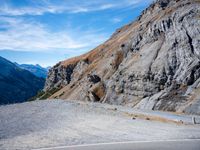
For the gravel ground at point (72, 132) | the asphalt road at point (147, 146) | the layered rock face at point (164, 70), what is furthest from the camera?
the layered rock face at point (164, 70)

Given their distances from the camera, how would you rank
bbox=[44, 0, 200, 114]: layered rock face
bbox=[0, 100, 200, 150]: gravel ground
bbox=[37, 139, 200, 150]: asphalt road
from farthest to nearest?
bbox=[44, 0, 200, 114]: layered rock face
bbox=[0, 100, 200, 150]: gravel ground
bbox=[37, 139, 200, 150]: asphalt road

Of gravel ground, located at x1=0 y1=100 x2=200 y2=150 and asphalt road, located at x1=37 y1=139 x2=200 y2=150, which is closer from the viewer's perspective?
asphalt road, located at x1=37 y1=139 x2=200 y2=150

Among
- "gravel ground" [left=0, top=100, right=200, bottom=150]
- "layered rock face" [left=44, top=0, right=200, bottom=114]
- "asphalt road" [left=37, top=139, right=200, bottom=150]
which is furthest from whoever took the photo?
"layered rock face" [left=44, top=0, right=200, bottom=114]

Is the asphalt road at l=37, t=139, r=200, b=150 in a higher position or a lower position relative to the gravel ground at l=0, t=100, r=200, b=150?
lower

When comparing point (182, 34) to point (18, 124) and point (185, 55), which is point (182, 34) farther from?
point (18, 124)

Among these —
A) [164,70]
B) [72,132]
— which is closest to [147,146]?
[72,132]

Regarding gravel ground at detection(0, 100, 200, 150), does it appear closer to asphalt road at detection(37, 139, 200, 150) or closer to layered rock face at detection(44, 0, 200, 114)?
asphalt road at detection(37, 139, 200, 150)

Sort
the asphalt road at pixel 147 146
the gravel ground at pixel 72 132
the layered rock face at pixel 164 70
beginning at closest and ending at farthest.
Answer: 1. the asphalt road at pixel 147 146
2. the gravel ground at pixel 72 132
3. the layered rock face at pixel 164 70

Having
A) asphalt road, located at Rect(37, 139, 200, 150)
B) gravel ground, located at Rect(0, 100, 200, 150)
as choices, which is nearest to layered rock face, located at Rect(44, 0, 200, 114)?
gravel ground, located at Rect(0, 100, 200, 150)

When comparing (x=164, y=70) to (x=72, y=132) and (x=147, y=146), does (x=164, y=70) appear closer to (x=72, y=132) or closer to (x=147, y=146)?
(x=72, y=132)

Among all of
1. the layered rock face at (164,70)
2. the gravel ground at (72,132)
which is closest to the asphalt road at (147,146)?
the gravel ground at (72,132)

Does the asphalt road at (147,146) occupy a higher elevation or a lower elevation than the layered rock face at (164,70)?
lower

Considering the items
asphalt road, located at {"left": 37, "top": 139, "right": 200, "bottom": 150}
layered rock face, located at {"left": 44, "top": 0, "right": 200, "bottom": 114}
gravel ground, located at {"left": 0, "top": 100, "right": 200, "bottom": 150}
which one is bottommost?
asphalt road, located at {"left": 37, "top": 139, "right": 200, "bottom": 150}

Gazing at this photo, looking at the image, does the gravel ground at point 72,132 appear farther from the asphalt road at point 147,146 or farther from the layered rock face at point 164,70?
the layered rock face at point 164,70
